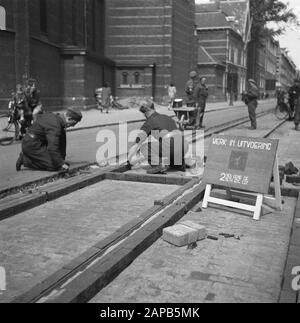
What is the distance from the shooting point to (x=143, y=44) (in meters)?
39.2

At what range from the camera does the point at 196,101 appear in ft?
58.5

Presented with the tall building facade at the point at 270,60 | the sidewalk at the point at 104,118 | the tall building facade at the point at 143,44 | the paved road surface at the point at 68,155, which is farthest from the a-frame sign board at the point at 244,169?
the tall building facade at the point at 270,60

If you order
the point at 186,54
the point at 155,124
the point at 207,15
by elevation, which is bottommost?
the point at 155,124

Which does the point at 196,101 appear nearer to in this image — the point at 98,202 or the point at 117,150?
the point at 117,150

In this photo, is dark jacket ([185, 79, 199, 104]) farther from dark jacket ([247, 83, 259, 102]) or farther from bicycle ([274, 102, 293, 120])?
bicycle ([274, 102, 293, 120])

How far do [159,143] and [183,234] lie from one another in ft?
12.7

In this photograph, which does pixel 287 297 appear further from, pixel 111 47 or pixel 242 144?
pixel 111 47

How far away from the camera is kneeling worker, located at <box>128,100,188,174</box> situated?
8531 mm

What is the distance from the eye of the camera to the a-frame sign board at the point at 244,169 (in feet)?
20.4

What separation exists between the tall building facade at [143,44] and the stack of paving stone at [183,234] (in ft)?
110

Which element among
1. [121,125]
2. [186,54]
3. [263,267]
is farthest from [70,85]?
[263,267]
